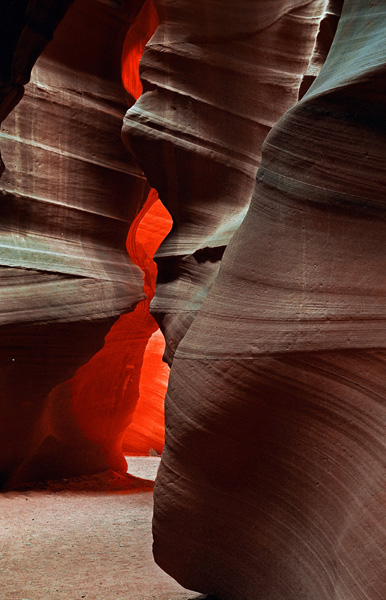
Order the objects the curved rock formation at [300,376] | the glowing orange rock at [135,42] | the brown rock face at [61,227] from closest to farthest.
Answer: the curved rock formation at [300,376], the brown rock face at [61,227], the glowing orange rock at [135,42]

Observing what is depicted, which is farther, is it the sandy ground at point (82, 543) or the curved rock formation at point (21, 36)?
the sandy ground at point (82, 543)

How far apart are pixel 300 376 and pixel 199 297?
1735 millimetres

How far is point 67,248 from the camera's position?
6.36m

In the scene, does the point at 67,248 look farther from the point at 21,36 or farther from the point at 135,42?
the point at 21,36

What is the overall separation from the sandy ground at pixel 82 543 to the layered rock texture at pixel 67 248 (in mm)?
510

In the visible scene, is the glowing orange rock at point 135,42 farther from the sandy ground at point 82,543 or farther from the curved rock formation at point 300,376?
the curved rock formation at point 300,376

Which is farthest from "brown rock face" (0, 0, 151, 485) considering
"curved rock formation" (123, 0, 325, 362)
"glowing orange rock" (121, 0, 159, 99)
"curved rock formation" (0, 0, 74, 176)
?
"curved rock formation" (0, 0, 74, 176)

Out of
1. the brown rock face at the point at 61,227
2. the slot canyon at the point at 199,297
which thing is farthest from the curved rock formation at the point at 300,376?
the brown rock face at the point at 61,227

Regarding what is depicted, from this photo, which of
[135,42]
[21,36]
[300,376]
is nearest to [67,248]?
[135,42]

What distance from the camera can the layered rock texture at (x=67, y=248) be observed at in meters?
6.12

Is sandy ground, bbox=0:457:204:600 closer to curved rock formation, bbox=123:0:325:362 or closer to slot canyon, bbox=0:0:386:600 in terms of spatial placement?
slot canyon, bbox=0:0:386:600

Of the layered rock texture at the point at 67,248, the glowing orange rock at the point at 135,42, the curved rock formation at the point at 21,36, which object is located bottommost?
the layered rock texture at the point at 67,248

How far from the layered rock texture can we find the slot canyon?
0.8 inches

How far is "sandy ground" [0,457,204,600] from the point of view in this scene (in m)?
3.90
